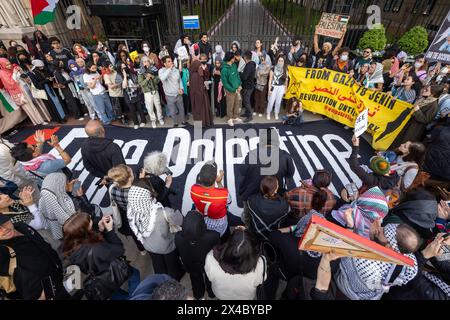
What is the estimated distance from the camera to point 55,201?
2740mm

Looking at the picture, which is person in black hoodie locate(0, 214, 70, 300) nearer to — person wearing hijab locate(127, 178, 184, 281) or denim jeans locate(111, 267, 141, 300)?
denim jeans locate(111, 267, 141, 300)

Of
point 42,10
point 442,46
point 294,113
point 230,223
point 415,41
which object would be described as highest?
point 42,10

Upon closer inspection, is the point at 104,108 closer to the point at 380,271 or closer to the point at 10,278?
the point at 10,278

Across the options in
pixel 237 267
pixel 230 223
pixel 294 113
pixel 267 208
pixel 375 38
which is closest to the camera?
pixel 237 267

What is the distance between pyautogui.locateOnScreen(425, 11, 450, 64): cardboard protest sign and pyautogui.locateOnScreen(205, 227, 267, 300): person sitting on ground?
24.8 ft

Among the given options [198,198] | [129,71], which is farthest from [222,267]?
[129,71]

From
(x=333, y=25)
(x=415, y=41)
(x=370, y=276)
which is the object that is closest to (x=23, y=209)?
(x=370, y=276)

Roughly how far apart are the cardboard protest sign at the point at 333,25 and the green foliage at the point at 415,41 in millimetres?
3224

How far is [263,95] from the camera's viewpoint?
22.7 feet

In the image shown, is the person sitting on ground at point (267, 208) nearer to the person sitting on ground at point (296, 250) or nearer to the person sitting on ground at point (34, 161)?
the person sitting on ground at point (296, 250)

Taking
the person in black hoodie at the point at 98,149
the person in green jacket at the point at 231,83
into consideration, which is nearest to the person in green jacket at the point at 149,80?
the person in green jacket at the point at 231,83

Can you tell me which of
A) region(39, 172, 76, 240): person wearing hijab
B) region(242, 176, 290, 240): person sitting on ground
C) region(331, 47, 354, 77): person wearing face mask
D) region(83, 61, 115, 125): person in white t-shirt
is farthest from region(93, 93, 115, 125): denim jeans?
region(331, 47, 354, 77): person wearing face mask

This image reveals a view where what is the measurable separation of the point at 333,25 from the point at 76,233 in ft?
28.6

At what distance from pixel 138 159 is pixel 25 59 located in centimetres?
442
